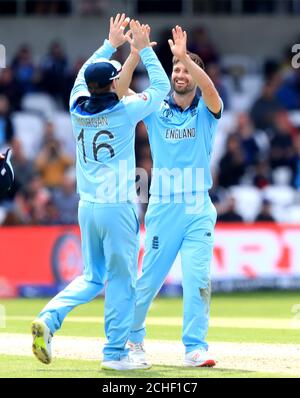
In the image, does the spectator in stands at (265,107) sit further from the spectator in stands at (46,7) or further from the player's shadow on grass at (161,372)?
the player's shadow on grass at (161,372)

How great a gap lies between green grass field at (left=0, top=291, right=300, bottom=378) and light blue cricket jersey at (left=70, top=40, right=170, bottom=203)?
136 centimetres

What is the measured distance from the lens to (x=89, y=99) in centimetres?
961

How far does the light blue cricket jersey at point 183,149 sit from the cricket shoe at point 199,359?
4.34 ft

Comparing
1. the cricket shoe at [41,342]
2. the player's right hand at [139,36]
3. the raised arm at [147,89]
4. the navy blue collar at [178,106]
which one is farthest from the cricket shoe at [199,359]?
the player's right hand at [139,36]

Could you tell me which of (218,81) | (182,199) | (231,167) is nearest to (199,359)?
(182,199)

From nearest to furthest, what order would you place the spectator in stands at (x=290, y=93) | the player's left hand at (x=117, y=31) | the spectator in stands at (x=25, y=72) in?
the player's left hand at (x=117, y=31)
the spectator in stands at (x=25, y=72)
the spectator in stands at (x=290, y=93)

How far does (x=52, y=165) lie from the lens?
843 inches

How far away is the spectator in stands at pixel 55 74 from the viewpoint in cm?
2338

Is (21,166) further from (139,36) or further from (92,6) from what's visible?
(139,36)

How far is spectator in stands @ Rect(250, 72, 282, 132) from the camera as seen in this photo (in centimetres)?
2334

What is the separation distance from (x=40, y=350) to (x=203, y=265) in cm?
162

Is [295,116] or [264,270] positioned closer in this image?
[264,270]

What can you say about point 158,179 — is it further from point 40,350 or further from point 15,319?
point 15,319
